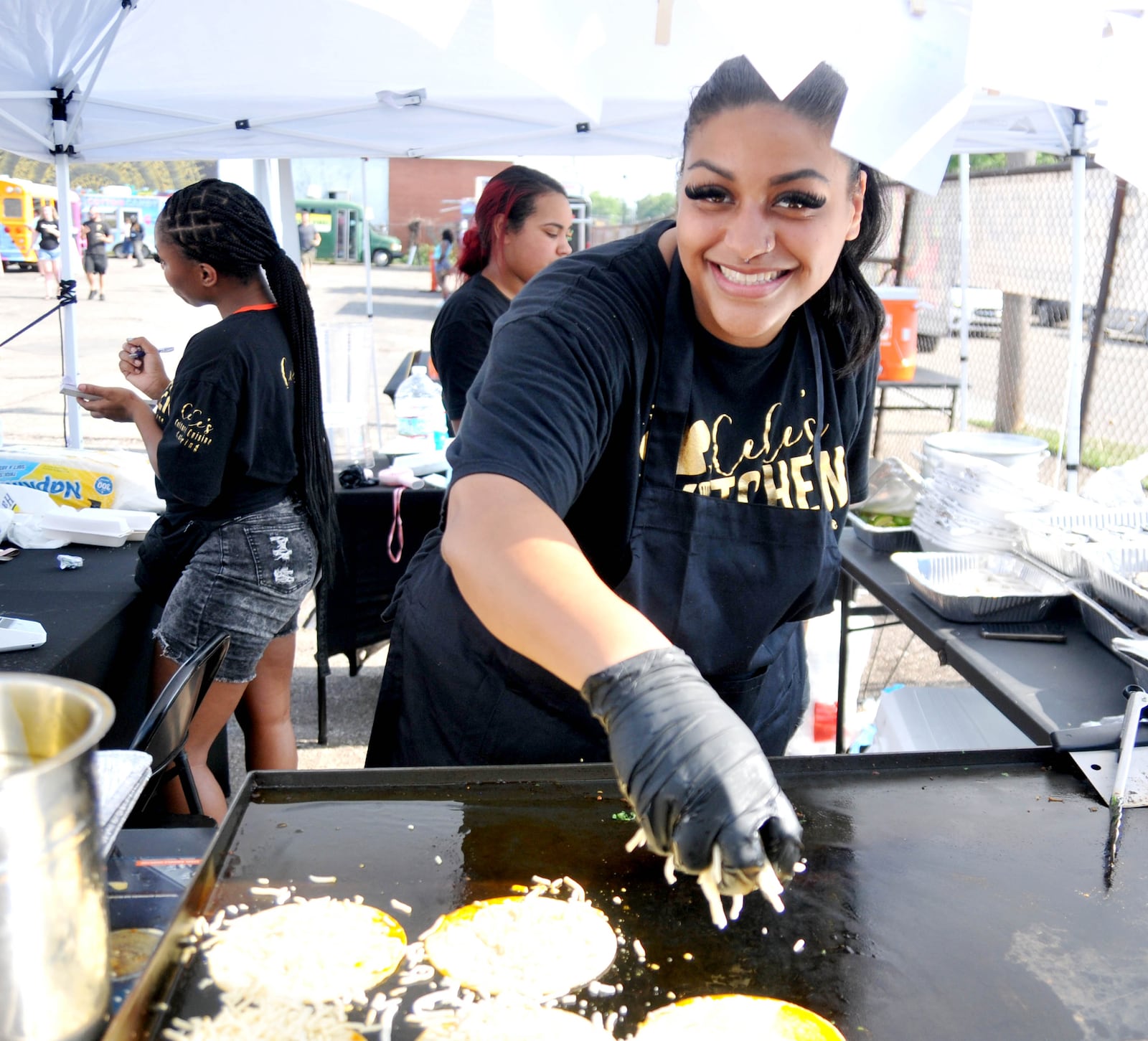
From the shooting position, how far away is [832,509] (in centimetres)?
177

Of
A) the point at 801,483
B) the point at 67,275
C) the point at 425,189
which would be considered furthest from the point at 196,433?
the point at 425,189

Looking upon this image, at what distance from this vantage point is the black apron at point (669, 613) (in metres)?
1.59

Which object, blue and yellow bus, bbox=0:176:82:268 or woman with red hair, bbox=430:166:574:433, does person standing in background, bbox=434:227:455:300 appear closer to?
blue and yellow bus, bbox=0:176:82:268

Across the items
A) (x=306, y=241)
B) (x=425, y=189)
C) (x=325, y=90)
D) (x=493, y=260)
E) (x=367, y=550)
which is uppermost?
(x=425, y=189)

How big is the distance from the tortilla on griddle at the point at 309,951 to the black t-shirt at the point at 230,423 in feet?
5.93

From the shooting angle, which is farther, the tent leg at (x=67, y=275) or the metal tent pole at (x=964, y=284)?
the metal tent pole at (x=964, y=284)

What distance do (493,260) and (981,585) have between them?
220 centimetres

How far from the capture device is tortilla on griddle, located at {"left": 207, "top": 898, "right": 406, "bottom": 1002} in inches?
48.5

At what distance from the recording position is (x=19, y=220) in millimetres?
24406

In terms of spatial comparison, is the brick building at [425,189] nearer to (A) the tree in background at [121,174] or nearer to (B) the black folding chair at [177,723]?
(A) the tree in background at [121,174]

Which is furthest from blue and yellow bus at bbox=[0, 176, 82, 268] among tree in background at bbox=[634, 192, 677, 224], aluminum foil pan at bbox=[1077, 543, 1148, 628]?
aluminum foil pan at bbox=[1077, 543, 1148, 628]

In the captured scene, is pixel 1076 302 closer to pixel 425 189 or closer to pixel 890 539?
pixel 890 539

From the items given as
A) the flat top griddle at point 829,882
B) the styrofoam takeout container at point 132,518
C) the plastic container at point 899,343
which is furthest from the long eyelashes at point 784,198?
the plastic container at point 899,343

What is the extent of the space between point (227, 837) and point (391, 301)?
21.9 meters
